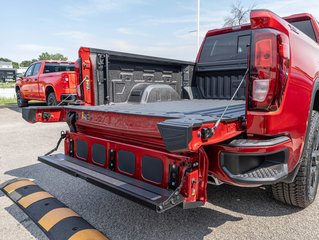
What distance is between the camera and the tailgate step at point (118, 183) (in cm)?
199

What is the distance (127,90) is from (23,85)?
11057 millimetres

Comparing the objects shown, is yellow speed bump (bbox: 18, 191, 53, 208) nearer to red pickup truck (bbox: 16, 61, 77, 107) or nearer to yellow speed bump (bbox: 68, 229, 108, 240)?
yellow speed bump (bbox: 68, 229, 108, 240)

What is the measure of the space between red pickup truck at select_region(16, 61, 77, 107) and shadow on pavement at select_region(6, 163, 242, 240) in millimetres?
6768

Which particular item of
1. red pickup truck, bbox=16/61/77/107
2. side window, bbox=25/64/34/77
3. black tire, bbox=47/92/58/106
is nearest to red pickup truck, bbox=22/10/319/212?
red pickup truck, bbox=16/61/77/107

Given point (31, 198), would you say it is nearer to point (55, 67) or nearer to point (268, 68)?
point (268, 68)

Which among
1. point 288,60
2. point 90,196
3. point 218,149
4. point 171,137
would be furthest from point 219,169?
point 90,196

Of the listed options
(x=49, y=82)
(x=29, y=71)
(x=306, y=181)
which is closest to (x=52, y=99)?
(x=49, y=82)

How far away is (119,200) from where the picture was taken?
3309mm

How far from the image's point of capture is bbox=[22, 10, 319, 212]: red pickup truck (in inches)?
76.4

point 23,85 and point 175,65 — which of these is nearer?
point 175,65

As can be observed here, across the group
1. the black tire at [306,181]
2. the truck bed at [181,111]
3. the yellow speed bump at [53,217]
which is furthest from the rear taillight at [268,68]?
the yellow speed bump at [53,217]

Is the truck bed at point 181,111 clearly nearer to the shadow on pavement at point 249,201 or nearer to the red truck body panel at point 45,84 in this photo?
the shadow on pavement at point 249,201

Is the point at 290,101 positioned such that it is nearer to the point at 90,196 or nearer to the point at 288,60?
the point at 288,60

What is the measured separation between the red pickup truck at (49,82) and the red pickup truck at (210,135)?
6888 mm
